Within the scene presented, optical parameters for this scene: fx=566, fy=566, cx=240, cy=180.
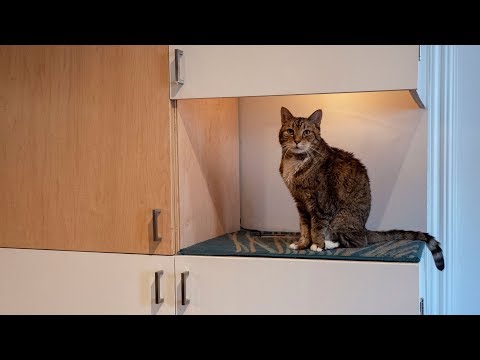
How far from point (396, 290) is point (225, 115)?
87 cm

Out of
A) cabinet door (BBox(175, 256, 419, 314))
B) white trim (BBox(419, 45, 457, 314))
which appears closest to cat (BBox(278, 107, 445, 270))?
cabinet door (BBox(175, 256, 419, 314))

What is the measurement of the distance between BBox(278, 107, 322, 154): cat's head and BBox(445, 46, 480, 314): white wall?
552mm

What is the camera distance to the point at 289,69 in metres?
1.51

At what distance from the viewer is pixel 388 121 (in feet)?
6.05

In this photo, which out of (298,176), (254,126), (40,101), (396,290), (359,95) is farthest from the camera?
(254,126)

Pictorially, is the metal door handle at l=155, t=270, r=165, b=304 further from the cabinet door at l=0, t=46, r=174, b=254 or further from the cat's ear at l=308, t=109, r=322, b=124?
the cat's ear at l=308, t=109, r=322, b=124

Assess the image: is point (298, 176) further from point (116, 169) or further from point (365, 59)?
point (116, 169)

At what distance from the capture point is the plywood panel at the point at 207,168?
1705 millimetres

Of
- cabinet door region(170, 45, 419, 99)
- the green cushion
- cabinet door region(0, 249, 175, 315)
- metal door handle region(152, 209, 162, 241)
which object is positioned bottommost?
cabinet door region(0, 249, 175, 315)

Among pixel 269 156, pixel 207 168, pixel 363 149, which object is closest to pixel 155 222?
pixel 207 168

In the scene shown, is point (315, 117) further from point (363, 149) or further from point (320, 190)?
point (363, 149)

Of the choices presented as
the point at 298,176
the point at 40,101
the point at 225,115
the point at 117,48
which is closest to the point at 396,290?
the point at 298,176

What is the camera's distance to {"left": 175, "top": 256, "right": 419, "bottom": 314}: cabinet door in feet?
4.67

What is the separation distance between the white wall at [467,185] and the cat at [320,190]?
0.97 ft
